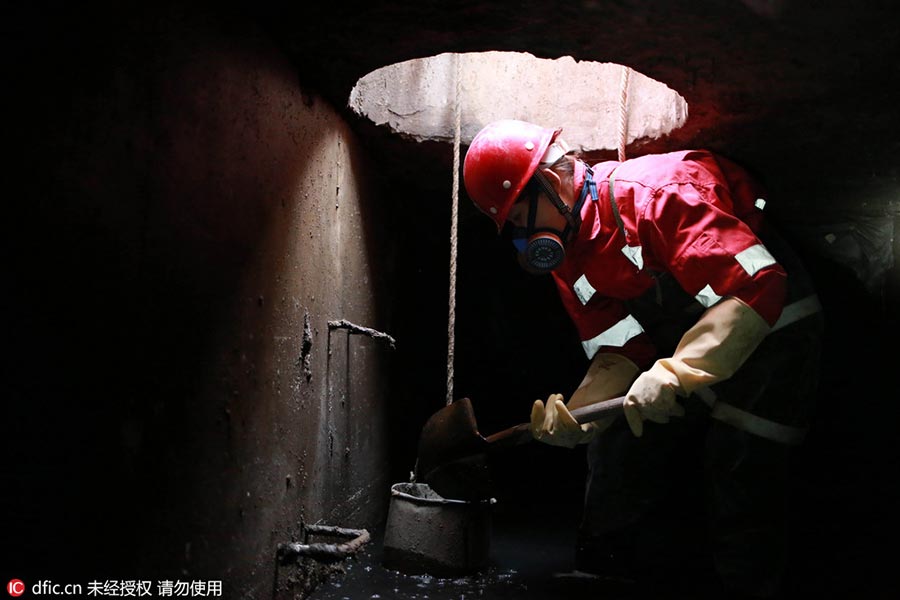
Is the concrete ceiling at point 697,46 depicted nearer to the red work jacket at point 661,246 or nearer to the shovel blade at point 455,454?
the red work jacket at point 661,246

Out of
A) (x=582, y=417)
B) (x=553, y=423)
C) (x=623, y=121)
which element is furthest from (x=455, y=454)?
(x=623, y=121)

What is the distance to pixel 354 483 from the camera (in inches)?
117

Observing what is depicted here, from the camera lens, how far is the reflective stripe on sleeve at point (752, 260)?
1972 mm

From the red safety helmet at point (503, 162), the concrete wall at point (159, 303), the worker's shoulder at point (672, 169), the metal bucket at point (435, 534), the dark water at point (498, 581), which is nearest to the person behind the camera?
the concrete wall at point (159, 303)

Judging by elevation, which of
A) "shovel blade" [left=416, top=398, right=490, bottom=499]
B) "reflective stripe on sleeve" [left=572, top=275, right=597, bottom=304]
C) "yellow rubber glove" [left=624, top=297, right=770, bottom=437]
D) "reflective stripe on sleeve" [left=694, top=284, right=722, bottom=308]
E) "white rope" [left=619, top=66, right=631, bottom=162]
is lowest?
"shovel blade" [left=416, top=398, right=490, bottom=499]

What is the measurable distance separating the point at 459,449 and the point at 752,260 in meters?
1.19

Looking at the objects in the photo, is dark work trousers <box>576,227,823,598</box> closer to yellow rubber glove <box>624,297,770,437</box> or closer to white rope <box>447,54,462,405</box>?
yellow rubber glove <box>624,297,770,437</box>

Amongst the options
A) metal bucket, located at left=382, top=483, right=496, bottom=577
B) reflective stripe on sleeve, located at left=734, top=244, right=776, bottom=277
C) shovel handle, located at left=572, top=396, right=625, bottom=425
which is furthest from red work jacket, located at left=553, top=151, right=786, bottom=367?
metal bucket, located at left=382, top=483, right=496, bottom=577

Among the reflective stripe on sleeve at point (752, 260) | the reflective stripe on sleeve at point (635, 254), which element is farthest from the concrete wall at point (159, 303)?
the reflective stripe on sleeve at point (752, 260)

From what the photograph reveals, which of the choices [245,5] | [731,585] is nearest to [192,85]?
[245,5]

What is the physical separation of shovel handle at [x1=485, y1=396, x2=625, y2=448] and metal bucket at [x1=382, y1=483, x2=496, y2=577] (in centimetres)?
35

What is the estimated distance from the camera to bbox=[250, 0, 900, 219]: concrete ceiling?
1.92m

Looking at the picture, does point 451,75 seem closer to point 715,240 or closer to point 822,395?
point 715,240

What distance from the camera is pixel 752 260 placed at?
1976mm
